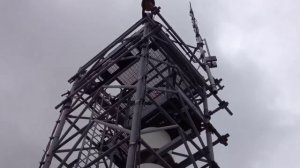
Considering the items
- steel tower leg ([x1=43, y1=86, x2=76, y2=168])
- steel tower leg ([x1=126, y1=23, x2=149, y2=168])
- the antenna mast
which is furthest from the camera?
the antenna mast

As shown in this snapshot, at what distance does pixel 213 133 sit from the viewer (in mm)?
16922

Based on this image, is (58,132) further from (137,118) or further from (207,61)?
(207,61)

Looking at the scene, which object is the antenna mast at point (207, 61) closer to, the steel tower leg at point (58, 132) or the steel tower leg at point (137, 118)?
the steel tower leg at point (137, 118)

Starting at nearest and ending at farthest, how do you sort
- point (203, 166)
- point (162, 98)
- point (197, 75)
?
point (203, 166) → point (162, 98) → point (197, 75)

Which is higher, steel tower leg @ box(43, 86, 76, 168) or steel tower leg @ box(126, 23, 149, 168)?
steel tower leg @ box(43, 86, 76, 168)

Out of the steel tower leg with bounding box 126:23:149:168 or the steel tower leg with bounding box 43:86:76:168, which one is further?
the steel tower leg with bounding box 43:86:76:168

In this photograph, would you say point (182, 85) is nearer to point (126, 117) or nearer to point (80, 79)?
point (126, 117)

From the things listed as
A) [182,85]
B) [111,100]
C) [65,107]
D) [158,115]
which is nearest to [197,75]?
[182,85]

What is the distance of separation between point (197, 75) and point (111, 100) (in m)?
3.76

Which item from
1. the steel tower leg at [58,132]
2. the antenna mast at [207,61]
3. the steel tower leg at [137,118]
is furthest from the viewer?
the antenna mast at [207,61]

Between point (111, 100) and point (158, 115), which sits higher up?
point (111, 100)

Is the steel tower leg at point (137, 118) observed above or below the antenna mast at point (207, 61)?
below

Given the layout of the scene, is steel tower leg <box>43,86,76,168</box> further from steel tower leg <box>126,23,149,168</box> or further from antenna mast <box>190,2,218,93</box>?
antenna mast <box>190,2,218,93</box>

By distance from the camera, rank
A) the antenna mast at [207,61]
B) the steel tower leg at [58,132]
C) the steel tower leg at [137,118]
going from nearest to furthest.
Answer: the steel tower leg at [137,118]
the steel tower leg at [58,132]
the antenna mast at [207,61]
